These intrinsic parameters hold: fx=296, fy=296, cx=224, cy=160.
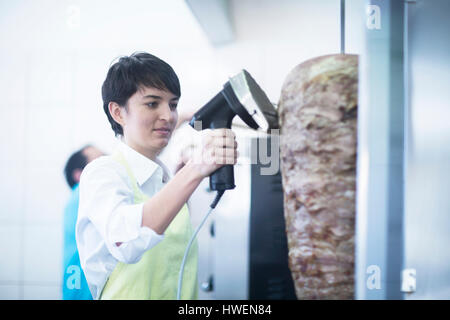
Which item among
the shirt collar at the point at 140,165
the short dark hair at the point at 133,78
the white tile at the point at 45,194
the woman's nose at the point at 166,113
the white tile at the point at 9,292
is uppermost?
the short dark hair at the point at 133,78

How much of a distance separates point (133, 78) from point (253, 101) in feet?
1.06

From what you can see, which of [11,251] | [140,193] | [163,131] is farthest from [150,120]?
[11,251]

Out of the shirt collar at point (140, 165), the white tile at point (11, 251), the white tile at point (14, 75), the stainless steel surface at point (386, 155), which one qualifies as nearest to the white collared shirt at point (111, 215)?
the shirt collar at point (140, 165)

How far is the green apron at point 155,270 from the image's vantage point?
724 mm

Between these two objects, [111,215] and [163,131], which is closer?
[111,215]

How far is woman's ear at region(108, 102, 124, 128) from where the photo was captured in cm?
78

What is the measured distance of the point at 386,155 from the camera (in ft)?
2.52

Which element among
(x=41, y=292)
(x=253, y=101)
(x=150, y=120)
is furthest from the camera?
(x=41, y=292)

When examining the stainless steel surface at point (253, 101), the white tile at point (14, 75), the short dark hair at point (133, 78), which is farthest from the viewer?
the white tile at point (14, 75)

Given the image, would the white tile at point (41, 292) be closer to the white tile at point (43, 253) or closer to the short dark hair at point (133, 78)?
the white tile at point (43, 253)

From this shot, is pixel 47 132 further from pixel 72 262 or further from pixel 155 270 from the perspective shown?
pixel 155 270

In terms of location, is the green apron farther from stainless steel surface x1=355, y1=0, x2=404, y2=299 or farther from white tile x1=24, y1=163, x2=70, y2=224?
stainless steel surface x1=355, y1=0, x2=404, y2=299

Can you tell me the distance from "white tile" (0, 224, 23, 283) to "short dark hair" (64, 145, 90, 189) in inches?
8.4
